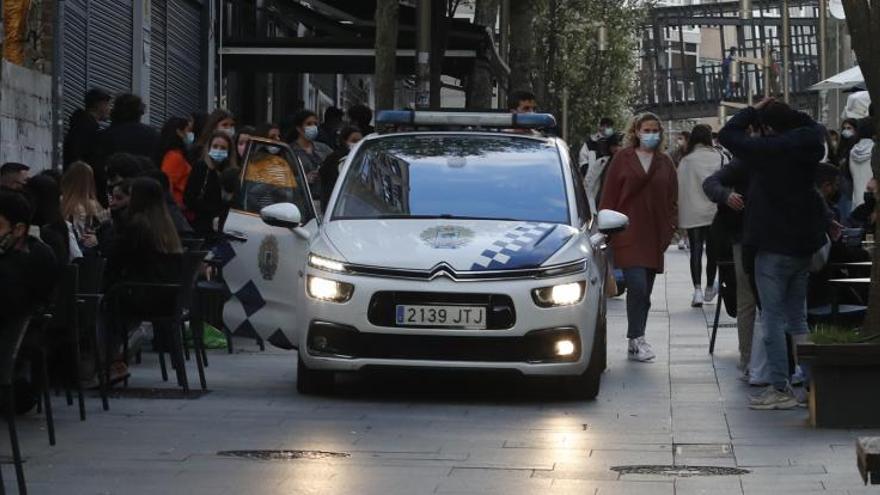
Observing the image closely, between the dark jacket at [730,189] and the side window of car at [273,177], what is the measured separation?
266cm

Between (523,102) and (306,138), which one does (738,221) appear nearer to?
(523,102)

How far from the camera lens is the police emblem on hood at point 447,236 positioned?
12867 mm

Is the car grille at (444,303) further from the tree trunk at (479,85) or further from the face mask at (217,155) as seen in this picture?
the tree trunk at (479,85)

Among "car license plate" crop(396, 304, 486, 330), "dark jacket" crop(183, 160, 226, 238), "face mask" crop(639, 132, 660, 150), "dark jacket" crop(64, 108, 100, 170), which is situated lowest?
"car license plate" crop(396, 304, 486, 330)

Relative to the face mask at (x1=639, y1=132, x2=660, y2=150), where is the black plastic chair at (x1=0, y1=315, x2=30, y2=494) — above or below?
below

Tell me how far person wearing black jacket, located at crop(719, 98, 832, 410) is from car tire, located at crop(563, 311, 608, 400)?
1107 millimetres

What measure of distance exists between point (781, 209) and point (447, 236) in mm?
2045

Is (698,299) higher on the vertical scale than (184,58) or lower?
lower

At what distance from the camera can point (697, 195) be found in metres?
20.9

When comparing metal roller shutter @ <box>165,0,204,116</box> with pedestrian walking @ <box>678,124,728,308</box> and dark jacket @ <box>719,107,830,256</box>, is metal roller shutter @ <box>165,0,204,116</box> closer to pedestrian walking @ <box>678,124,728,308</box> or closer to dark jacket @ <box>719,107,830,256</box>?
pedestrian walking @ <box>678,124,728,308</box>

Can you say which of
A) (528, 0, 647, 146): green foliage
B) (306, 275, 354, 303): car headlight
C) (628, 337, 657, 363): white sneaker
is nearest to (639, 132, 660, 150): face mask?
(628, 337, 657, 363): white sneaker

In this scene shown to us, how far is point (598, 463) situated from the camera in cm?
1016

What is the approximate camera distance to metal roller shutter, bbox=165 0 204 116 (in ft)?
89.0

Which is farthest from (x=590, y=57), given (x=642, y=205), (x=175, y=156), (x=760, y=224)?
(x=760, y=224)
